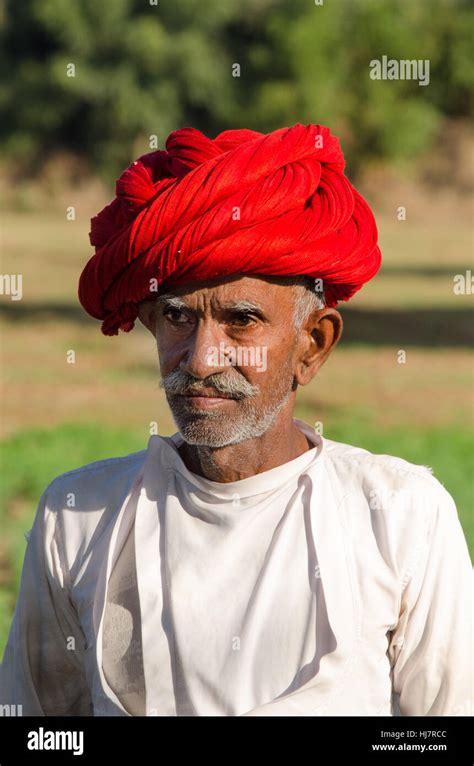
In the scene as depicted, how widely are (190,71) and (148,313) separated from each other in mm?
25705

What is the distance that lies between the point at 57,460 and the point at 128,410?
2.72 meters

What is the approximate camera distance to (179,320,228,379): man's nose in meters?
2.88

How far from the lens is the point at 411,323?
17.9 meters

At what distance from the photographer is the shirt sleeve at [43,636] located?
3.12 meters

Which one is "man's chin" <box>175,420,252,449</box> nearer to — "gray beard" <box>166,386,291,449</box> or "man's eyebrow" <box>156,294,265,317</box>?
"gray beard" <box>166,386,291,449</box>

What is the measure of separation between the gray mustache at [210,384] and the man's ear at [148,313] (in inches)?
6.9

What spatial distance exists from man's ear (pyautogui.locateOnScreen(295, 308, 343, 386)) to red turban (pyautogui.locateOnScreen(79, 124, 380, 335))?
0.30ft

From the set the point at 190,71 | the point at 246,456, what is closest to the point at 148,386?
the point at 246,456

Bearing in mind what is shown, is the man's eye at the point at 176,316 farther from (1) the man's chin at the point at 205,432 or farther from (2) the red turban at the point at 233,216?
(1) the man's chin at the point at 205,432

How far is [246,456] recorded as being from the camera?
10.0ft

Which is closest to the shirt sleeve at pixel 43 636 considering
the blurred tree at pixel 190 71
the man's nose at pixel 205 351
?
the man's nose at pixel 205 351

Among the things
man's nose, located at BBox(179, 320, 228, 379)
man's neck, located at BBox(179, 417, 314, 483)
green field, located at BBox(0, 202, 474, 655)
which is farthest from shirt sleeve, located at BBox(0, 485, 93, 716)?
green field, located at BBox(0, 202, 474, 655)
